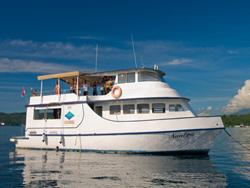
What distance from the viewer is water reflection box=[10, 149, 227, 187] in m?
12.2

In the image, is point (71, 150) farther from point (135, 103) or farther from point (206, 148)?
point (206, 148)

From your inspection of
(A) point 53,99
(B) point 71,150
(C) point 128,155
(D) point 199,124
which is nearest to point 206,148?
(D) point 199,124

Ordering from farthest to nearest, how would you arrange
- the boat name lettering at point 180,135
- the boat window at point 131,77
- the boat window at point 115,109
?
the boat window at point 115,109, the boat window at point 131,77, the boat name lettering at point 180,135

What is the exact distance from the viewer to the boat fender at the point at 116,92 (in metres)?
20.4

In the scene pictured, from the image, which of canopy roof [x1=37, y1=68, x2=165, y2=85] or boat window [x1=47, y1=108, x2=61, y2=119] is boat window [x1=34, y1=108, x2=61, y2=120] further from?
canopy roof [x1=37, y1=68, x2=165, y2=85]

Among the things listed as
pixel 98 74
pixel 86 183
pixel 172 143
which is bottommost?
pixel 86 183

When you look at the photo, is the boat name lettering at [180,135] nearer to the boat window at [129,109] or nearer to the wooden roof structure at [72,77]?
the boat window at [129,109]

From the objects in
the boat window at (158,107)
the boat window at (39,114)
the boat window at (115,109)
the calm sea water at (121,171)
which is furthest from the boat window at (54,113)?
the boat window at (158,107)

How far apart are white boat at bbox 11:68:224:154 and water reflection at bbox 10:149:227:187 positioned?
3.01 feet

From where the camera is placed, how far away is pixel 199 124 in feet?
60.8

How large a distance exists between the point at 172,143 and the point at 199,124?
6.12 ft

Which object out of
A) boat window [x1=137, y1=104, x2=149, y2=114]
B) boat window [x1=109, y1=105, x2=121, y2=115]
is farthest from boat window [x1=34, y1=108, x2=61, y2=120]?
boat window [x1=137, y1=104, x2=149, y2=114]

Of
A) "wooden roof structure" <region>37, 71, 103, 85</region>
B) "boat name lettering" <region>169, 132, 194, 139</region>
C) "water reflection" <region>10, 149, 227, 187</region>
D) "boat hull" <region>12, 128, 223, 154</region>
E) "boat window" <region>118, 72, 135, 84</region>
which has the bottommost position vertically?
"water reflection" <region>10, 149, 227, 187</region>

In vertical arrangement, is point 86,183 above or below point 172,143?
below
